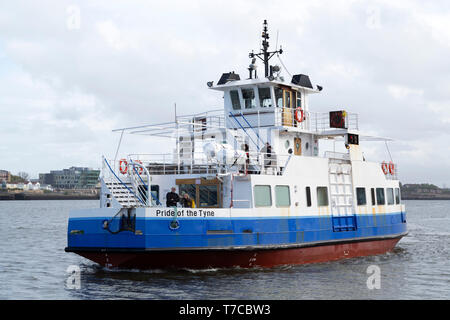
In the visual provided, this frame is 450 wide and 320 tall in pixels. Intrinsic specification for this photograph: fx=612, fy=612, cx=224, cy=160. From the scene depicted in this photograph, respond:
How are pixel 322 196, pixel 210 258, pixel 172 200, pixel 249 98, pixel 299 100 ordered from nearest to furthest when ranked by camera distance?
1. pixel 210 258
2. pixel 172 200
3. pixel 322 196
4. pixel 249 98
5. pixel 299 100

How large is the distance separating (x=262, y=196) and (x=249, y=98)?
5.19 metres

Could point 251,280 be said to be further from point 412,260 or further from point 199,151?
point 412,260

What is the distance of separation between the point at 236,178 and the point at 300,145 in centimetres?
467

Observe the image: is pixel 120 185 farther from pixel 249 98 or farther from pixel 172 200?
pixel 249 98

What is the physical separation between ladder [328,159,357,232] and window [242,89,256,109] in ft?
11.5

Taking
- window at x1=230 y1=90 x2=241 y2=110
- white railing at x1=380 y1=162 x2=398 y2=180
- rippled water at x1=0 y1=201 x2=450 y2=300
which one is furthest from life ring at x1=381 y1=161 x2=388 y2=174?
window at x1=230 y1=90 x2=241 y2=110

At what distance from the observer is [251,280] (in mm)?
16234

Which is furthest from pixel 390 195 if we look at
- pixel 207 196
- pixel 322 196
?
pixel 207 196

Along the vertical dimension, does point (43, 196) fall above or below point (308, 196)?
above

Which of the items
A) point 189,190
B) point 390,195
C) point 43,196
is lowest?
point 390,195

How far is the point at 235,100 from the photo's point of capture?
22.1 metres

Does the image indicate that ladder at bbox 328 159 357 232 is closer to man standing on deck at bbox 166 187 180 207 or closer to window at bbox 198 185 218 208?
window at bbox 198 185 218 208

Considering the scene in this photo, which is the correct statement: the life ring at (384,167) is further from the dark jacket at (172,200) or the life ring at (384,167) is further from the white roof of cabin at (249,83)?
the dark jacket at (172,200)
